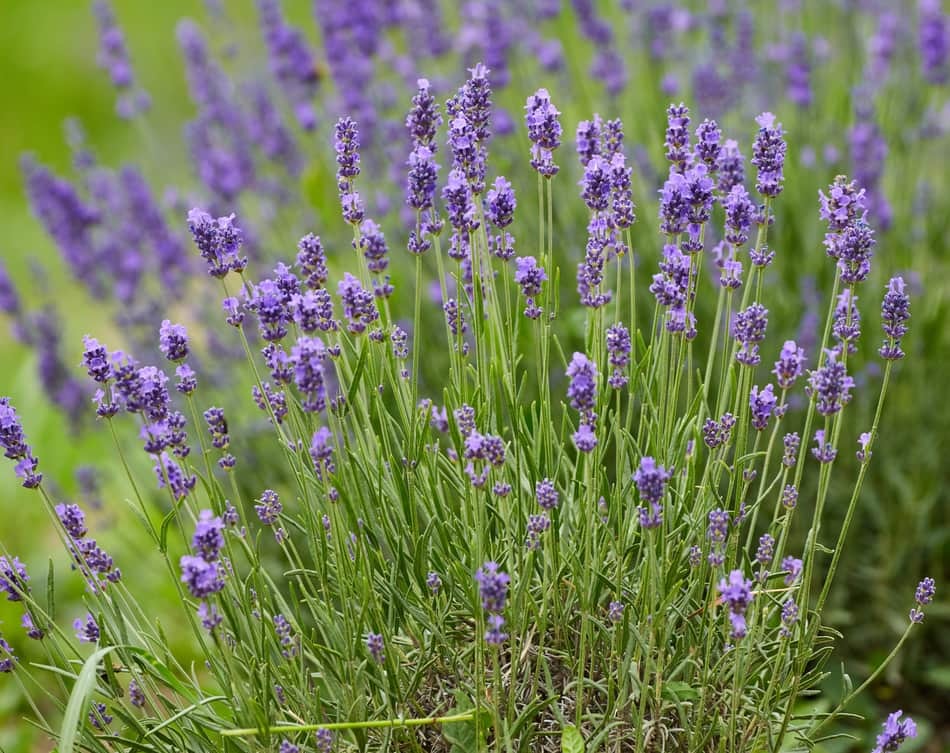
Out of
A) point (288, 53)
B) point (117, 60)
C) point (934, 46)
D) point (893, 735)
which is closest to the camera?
point (893, 735)

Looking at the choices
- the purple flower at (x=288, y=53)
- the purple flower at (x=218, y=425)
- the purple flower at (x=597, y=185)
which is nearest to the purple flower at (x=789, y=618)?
the purple flower at (x=597, y=185)

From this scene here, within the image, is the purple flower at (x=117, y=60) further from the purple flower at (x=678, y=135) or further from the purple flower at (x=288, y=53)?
the purple flower at (x=678, y=135)

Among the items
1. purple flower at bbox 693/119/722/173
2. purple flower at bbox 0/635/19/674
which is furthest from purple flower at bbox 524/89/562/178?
purple flower at bbox 0/635/19/674

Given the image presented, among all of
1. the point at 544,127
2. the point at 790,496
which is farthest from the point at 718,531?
the point at 544,127

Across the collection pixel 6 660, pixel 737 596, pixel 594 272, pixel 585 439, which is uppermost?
pixel 594 272

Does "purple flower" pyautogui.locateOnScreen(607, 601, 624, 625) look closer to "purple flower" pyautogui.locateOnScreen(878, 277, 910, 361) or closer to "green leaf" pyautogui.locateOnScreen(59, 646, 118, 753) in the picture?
"purple flower" pyautogui.locateOnScreen(878, 277, 910, 361)

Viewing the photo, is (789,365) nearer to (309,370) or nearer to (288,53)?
(309,370)

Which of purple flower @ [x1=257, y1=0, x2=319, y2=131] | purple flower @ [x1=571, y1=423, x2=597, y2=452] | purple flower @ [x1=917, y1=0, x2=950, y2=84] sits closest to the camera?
purple flower @ [x1=571, y1=423, x2=597, y2=452]
